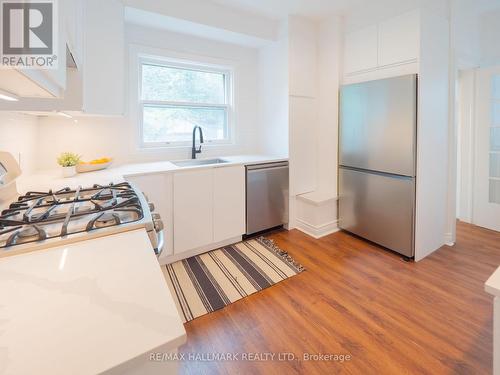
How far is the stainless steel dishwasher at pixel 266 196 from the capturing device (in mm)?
2859

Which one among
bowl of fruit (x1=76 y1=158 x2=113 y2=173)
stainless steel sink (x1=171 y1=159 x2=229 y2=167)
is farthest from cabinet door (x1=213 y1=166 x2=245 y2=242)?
bowl of fruit (x1=76 y1=158 x2=113 y2=173)

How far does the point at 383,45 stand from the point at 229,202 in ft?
7.08

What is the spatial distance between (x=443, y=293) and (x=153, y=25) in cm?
353

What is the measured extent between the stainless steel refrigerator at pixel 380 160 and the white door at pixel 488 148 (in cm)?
162

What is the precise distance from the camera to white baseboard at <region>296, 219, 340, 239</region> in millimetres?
3054

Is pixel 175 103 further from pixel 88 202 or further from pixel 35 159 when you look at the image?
pixel 88 202

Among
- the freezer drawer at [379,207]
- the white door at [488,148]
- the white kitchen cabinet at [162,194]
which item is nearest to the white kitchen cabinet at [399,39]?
the freezer drawer at [379,207]

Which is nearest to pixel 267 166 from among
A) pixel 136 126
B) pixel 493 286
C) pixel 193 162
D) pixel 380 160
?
pixel 193 162

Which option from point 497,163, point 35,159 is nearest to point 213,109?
point 35,159

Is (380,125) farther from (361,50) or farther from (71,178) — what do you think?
(71,178)

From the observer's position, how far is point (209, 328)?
5.48 ft

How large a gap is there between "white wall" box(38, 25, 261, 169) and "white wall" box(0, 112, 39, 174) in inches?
4.9

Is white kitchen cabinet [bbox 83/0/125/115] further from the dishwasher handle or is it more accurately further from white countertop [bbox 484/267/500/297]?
white countertop [bbox 484/267/500/297]

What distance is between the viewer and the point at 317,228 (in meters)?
3.05
